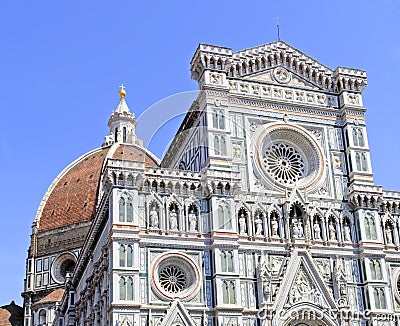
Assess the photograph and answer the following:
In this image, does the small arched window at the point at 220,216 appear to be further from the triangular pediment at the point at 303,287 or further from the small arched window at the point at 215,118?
the small arched window at the point at 215,118

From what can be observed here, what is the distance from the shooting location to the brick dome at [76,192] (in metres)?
53.7

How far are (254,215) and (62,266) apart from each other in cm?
2586

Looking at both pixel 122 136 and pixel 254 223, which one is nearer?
pixel 254 223

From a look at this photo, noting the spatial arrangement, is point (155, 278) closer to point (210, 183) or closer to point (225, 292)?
point (225, 292)

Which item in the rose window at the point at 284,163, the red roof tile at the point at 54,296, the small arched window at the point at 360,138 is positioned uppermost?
the small arched window at the point at 360,138

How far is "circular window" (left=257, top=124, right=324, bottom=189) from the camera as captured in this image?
2969 centimetres

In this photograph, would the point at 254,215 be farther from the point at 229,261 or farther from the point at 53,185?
the point at 53,185

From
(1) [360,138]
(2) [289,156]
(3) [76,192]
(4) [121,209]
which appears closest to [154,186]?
(4) [121,209]

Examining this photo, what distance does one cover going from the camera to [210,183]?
27.6 meters

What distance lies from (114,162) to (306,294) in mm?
9170

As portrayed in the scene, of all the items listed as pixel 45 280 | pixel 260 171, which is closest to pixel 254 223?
pixel 260 171

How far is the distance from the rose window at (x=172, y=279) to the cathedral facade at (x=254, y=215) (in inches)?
1.6

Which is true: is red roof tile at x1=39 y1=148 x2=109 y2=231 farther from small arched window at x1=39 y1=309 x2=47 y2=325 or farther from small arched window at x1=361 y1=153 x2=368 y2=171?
small arched window at x1=361 y1=153 x2=368 y2=171

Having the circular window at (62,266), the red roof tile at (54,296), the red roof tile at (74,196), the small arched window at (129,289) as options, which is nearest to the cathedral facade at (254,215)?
the small arched window at (129,289)
